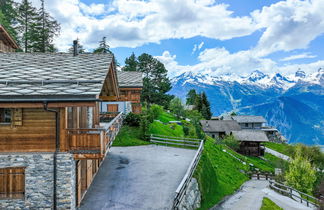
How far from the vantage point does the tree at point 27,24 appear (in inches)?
1813

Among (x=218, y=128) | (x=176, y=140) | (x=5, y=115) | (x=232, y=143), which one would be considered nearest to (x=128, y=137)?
(x=176, y=140)

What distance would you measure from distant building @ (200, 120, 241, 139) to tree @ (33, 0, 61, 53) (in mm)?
44950

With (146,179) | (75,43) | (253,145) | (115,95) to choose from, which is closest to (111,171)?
(146,179)

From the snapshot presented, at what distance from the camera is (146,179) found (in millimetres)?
15203

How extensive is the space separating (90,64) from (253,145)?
165ft

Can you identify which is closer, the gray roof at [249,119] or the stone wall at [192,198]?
the stone wall at [192,198]

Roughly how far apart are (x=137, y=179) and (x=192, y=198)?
379 cm

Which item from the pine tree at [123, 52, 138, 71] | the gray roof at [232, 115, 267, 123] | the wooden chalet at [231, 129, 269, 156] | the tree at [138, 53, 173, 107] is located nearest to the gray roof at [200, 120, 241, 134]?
the wooden chalet at [231, 129, 269, 156]

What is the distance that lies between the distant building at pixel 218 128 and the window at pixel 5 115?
5942 cm

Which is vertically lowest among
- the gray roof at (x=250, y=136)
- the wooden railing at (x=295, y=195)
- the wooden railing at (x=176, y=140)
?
the wooden railing at (x=295, y=195)

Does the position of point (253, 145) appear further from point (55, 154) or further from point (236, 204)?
point (55, 154)

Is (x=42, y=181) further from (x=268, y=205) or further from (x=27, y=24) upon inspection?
(x=27, y=24)

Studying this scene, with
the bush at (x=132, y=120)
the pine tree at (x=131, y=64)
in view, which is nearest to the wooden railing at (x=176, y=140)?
the bush at (x=132, y=120)

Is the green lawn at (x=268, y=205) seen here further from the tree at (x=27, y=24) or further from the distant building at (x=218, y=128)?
the tree at (x=27, y=24)
